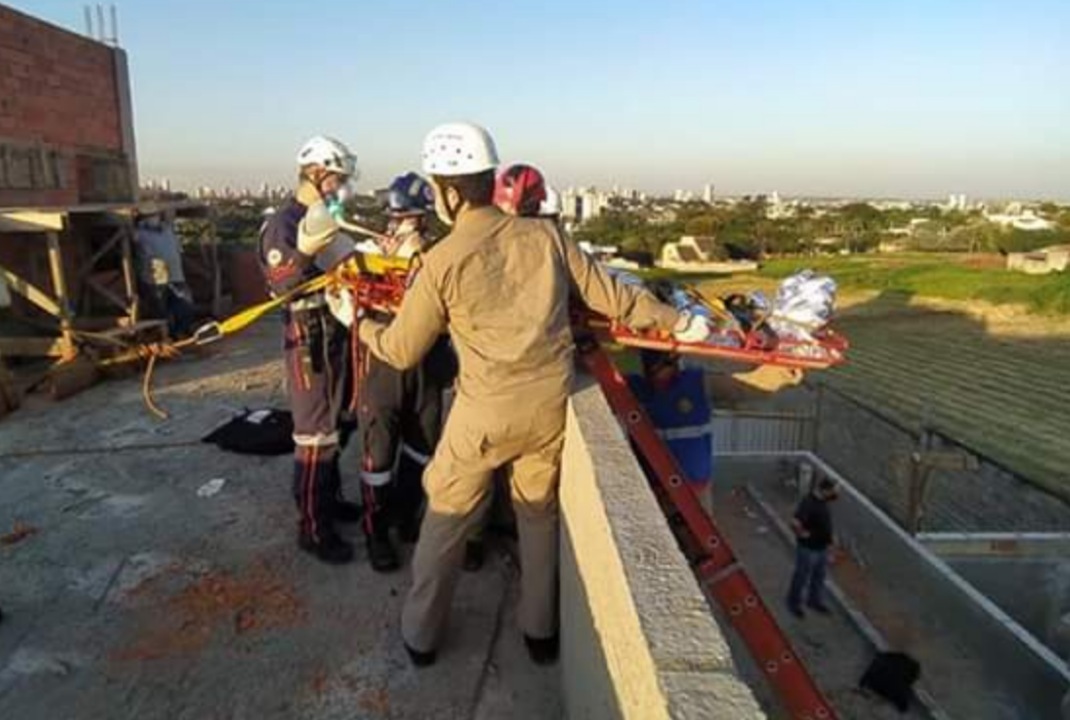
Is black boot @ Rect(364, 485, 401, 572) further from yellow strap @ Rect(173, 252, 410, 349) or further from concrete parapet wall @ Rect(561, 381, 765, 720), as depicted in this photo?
concrete parapet wall @ Rect(561, 381, 765, 720)

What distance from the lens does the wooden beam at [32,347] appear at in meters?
7.61

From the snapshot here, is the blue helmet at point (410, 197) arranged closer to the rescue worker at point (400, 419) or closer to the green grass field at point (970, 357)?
the rescue worker at point (400, 419)

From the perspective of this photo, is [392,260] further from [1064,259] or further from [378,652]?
[1064,259]

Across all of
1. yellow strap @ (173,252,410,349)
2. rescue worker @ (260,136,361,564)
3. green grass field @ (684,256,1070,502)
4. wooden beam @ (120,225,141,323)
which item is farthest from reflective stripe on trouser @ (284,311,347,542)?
green grass field @ (684,256,1070,502)

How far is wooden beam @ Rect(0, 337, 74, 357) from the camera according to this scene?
761 cm

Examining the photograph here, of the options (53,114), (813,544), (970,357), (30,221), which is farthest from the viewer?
(970,357)

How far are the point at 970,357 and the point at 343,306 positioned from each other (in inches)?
826

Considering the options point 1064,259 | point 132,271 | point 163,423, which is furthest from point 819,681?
point 1064,259

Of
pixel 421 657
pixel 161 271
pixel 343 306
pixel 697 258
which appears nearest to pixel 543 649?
pixel 421 657

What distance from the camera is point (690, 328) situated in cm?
292

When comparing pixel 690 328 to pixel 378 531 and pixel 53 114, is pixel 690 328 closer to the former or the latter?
pixel 378 531

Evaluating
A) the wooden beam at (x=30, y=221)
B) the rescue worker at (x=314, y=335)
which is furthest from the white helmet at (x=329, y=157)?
the wooden beam at (x=30, y=221)

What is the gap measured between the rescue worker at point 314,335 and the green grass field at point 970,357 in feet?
39.1

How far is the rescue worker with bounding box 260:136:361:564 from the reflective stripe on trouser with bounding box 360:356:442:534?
0.62 feet
